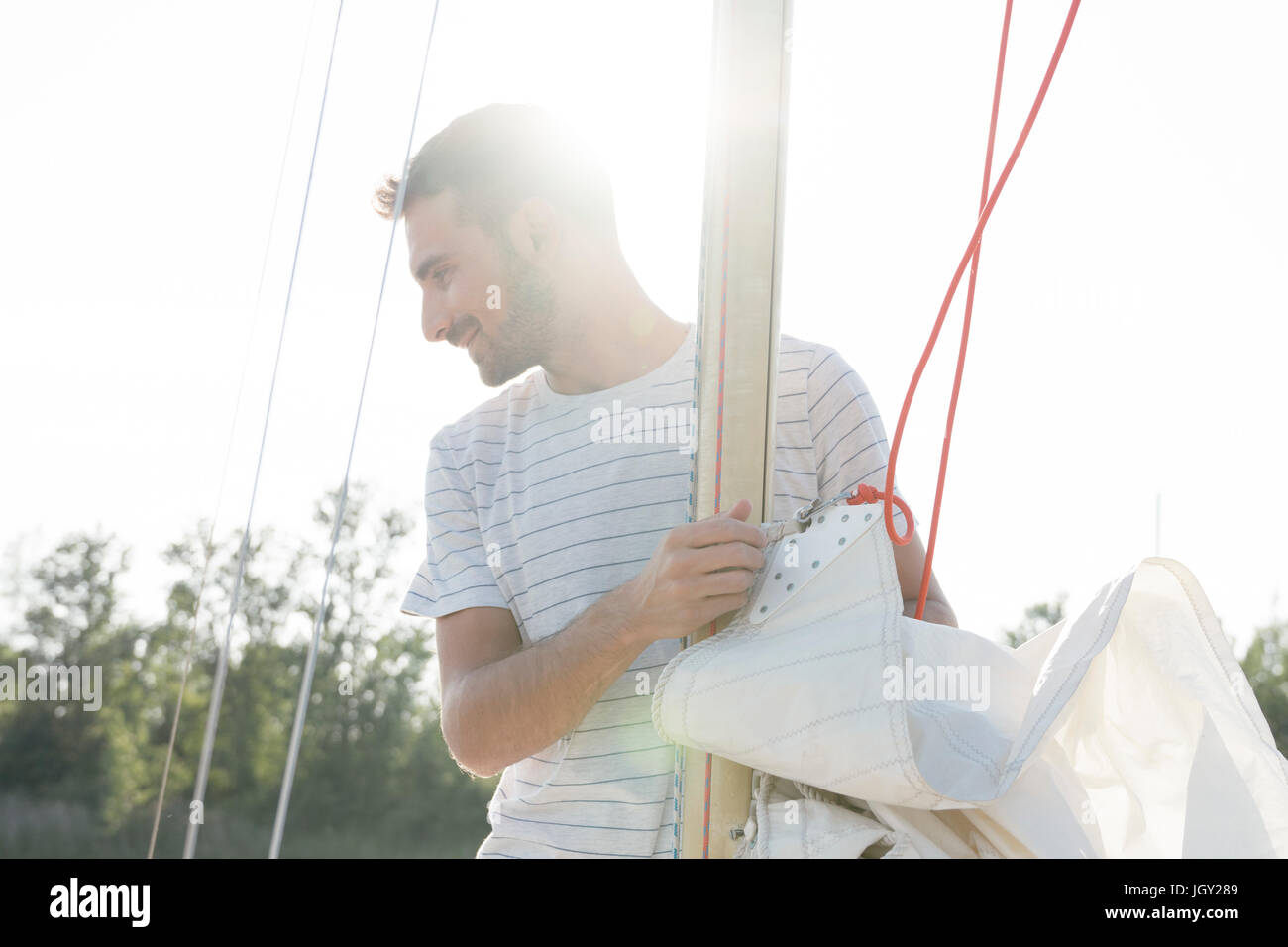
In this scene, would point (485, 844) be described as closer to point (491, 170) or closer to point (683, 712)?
point (683, 712)

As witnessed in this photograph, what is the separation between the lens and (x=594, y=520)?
1.74m

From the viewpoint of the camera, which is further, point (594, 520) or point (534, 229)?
point (534, 229)

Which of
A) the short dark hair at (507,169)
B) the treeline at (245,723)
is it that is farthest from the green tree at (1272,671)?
the short dark hair at (507,169)

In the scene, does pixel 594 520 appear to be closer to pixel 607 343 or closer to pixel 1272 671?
pixel 607 343

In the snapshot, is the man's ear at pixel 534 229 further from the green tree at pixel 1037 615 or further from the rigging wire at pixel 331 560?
the green tree at pixel 1037 615

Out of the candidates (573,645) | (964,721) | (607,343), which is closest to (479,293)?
(607,343)

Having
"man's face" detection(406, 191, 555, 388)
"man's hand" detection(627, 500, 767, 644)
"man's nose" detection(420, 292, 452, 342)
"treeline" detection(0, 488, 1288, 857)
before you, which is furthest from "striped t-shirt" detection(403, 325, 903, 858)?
"treeline" detection(0, 488, 1288, 857)

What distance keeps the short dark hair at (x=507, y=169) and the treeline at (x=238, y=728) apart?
2647 centimetres

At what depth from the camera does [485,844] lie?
1.74 m

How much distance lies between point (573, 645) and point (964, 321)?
0.62 metres

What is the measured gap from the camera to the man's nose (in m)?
2.09

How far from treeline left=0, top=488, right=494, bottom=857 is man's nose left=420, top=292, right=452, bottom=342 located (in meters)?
26.5
